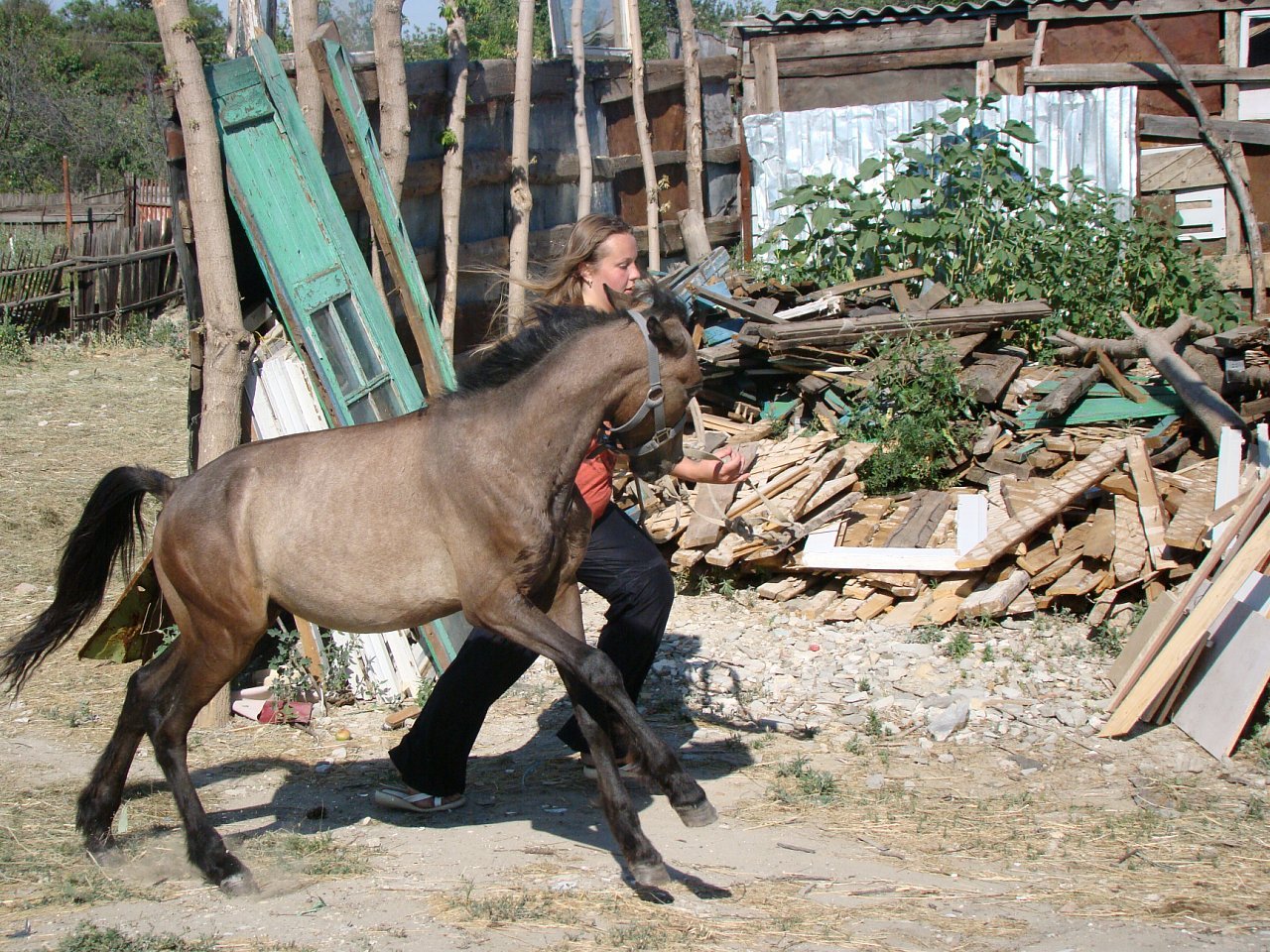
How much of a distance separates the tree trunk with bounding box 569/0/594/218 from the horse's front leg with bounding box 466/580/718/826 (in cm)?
684

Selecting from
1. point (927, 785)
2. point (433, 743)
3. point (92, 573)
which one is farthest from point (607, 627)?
point (92, 573)

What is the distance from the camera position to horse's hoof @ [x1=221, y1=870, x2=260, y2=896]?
394 cm

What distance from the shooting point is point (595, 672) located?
3840mm

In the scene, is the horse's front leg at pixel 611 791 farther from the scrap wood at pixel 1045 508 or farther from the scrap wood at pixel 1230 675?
the scrap wood at pixel 1045 508

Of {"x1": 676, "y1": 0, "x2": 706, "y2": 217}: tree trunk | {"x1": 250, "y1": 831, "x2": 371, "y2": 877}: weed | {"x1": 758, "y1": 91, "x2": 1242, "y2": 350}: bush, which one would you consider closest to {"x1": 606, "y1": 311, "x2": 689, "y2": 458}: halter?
{"x1": 250, "y1": 831, "x2": 371, "y2": 877}: weed

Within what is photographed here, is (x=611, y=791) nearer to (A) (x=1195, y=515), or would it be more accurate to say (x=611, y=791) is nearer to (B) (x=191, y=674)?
(B) (x=191, y=674)

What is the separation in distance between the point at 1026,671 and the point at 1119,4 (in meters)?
8.60

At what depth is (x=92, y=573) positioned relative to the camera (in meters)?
4.72

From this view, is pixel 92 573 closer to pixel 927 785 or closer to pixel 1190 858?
pixel 927 785

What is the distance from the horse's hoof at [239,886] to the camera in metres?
3.94

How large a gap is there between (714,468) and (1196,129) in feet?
30.1

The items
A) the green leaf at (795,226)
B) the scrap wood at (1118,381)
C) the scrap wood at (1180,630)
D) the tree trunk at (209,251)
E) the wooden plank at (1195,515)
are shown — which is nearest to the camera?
the scrap wood at (1180,630)

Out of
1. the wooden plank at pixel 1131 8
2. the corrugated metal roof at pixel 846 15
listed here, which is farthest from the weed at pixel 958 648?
the wooden plank at pixel 1131 8

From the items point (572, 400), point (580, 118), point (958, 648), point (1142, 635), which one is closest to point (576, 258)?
point (572, 400)
